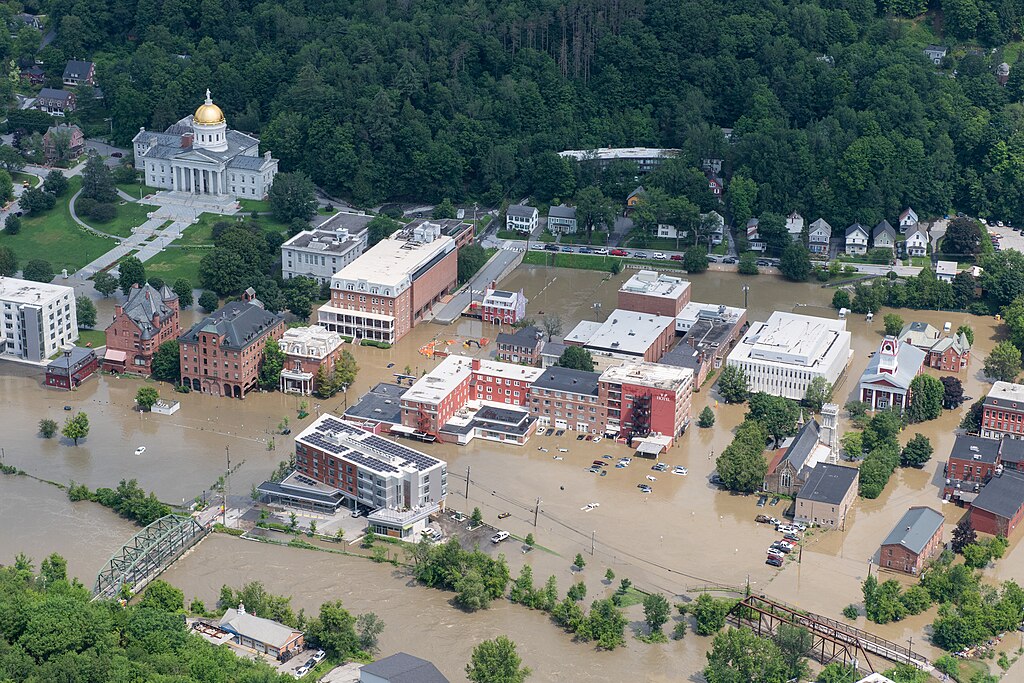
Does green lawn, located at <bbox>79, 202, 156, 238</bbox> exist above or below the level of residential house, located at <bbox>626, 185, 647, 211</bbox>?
below

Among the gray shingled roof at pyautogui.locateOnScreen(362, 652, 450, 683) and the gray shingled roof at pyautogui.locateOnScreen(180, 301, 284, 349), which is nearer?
the gray shingled roof at pyautogui.locateOnScreen(362, 652, 450, 683)

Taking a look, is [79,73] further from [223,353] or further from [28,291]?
[223,353]

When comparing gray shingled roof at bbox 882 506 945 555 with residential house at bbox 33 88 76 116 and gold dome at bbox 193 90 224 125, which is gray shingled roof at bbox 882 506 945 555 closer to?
gold dome at bbox 193 90 224 125

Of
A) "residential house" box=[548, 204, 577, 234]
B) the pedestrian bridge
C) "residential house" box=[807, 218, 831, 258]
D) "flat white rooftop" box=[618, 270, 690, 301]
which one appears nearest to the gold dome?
"residential house" box=[548, 204, 577, 234]

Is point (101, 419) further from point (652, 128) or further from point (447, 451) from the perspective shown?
point (652, 128)

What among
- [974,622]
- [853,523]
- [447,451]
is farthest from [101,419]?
[974,622]
